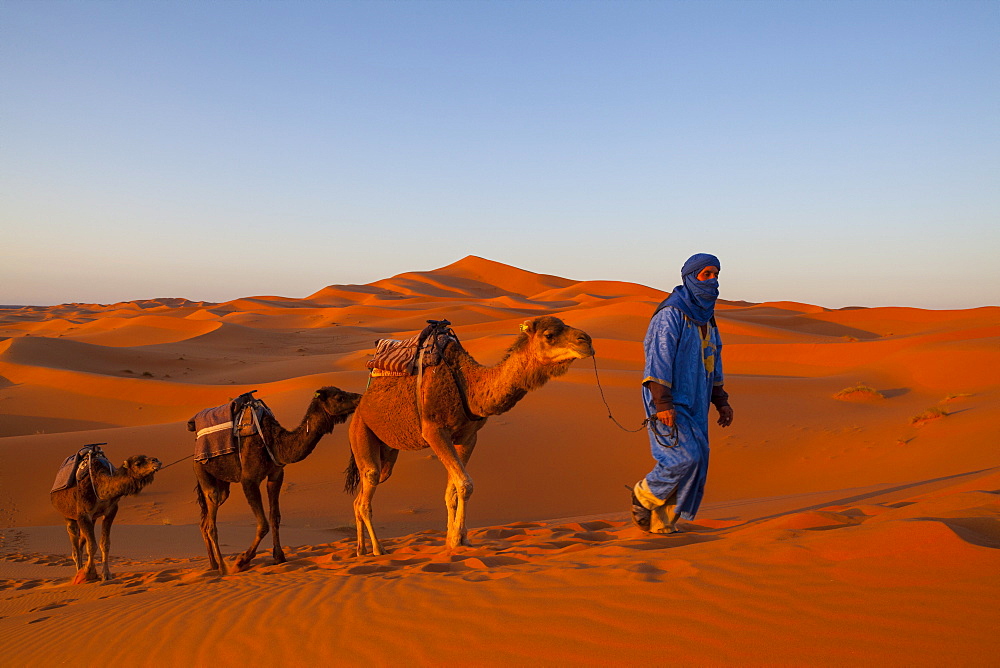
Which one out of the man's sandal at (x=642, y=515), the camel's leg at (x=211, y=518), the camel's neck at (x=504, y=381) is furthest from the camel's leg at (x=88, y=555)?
the man's sandal at (x=642, y=515)

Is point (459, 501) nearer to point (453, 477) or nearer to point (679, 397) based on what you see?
point (453, 477)

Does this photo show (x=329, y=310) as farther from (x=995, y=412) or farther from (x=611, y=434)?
(x=995, y=412)

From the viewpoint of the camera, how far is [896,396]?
61.1 ft

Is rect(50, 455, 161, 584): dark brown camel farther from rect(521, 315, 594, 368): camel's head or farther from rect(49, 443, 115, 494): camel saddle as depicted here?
rect(521, 315, 594, 368): camel's head

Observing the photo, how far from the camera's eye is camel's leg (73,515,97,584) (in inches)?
292

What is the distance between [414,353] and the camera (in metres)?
6.80

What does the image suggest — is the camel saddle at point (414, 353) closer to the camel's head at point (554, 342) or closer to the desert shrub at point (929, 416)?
the camel's head at point (554, 342)

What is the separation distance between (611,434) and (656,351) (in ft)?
31.3

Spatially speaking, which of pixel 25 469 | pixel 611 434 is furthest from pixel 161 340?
pixel 611 434

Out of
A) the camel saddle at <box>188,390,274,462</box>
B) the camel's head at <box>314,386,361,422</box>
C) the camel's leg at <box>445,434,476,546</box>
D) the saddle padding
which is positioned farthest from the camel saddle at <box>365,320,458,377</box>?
the saddle padding

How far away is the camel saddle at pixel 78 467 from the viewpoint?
7.80 m

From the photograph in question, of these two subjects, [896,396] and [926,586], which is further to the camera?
[896,396]

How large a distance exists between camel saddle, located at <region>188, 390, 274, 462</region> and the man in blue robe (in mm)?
4168

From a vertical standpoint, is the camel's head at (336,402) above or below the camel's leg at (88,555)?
above
